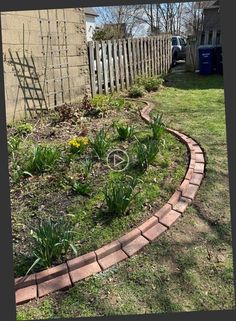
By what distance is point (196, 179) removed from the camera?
3451 millimetres

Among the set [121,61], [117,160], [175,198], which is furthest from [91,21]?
[175,198]

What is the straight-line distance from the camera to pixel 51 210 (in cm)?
301

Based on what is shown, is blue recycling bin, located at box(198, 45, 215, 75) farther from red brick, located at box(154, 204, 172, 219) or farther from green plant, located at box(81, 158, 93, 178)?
red brick, located at box(154, 204, 172, 219)

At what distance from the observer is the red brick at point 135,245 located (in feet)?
8.30

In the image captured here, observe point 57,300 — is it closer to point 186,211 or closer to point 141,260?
point 141,260

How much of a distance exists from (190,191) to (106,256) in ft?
3.68

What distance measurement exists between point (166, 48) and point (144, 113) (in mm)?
6851

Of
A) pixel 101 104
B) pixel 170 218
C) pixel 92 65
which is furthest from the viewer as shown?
pixel 92 65

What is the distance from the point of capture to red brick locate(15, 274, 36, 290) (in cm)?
224

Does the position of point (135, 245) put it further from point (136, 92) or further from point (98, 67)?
point (98, 67)

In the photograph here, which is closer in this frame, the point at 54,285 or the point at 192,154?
the point at 54,285

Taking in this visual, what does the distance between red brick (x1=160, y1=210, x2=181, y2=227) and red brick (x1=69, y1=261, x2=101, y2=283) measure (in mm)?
686

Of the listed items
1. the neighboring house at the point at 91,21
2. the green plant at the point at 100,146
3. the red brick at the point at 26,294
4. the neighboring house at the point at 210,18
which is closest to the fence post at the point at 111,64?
the green plant at the point at 100,146

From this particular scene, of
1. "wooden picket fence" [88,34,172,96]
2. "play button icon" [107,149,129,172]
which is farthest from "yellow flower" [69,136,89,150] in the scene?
"wooden picket fence" [88,34,172,96]
